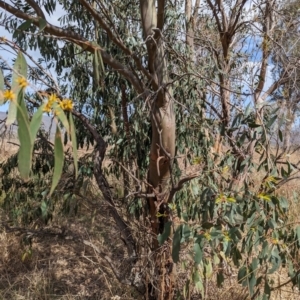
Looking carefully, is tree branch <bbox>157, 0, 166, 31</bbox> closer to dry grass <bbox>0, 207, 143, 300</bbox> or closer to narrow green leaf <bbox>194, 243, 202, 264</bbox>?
narrow green leaf <bbox>194, 243, 202, 264</bbox>

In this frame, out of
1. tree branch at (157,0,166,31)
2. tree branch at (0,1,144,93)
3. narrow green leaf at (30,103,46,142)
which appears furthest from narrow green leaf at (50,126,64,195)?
tree branch at (157,0,166,31)

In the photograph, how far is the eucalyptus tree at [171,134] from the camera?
1630 mm

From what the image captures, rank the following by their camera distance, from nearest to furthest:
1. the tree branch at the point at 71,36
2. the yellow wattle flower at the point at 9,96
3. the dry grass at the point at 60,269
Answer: the yellow wattle flower at the point at 9,96 < the tree branch at the point at 71,36 < the dry grass at the point at 60,269

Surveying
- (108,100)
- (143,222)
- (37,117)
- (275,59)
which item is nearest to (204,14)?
(275,59)

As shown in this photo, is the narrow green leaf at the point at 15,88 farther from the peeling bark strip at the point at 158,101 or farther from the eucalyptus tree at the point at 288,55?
the eucalyptus tree at the point at 288,55

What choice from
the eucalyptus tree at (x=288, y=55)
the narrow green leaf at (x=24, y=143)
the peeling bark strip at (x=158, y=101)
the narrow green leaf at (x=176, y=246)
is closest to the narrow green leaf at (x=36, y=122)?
the narrow green leaf at (x=24, y=143)

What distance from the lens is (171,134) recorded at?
2080 millimetres

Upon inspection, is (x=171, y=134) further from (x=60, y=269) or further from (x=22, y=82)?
(x=60, y=269)

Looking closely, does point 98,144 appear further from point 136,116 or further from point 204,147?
point 204,147

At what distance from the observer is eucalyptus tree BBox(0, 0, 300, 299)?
1.63 metres

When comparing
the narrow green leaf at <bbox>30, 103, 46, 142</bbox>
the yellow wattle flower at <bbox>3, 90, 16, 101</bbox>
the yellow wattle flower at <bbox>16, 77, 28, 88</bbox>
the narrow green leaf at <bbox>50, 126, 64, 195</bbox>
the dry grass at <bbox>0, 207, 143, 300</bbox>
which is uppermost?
the yellow wattle flower at <bbox>16, 77, 28, 88</bbox>

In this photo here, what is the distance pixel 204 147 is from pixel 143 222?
642 millimetres

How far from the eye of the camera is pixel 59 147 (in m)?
0.86

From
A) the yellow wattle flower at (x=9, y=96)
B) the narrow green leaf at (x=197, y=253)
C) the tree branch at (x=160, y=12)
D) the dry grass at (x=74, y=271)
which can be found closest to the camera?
the yellow wattle flower at (x=9, y=96)
